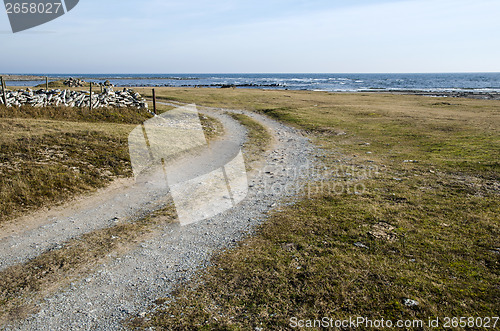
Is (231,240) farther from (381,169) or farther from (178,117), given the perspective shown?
(178,117)

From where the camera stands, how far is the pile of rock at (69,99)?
24341mm

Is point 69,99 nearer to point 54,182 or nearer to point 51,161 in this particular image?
point 51,161

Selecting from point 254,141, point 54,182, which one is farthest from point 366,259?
point 254,141

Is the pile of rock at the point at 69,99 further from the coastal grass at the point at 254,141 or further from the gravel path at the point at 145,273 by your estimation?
the gravel path at the point at 145,273

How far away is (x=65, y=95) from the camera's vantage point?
26609 millimetres

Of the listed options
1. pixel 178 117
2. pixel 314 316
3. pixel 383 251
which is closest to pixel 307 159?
pixel 383 251

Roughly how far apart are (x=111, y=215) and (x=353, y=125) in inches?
1043

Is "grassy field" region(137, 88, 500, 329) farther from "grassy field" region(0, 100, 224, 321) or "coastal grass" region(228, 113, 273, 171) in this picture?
"coastal grass" region(228, 113, 273, 171)

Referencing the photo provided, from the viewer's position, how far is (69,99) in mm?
26453

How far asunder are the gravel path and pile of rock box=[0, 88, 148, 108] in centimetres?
2213

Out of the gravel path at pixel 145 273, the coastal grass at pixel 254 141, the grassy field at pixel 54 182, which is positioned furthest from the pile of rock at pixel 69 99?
the gravel path at pixel 145 273

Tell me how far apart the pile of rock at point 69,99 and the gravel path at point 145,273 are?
22132 mm

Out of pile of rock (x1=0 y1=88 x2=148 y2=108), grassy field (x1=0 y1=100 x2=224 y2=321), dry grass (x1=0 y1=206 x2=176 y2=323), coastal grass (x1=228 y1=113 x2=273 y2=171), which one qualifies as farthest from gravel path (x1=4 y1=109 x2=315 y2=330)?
pile of rock (x1=0 y1=88 x2=148 y2=108)

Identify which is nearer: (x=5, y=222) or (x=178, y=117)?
(x=5, y=222)
